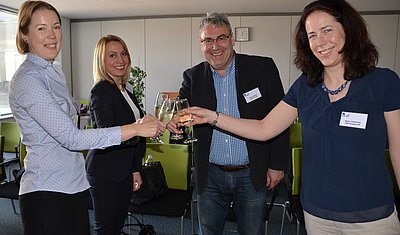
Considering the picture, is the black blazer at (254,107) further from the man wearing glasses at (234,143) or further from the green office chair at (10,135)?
the green office chair at (10,135)

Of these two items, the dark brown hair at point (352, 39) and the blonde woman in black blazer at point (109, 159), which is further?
the blonde woman in black blazer at point (109, 159)

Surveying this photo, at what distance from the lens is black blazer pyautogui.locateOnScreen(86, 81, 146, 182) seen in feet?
7.46

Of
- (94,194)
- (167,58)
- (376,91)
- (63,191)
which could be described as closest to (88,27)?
(167,58)

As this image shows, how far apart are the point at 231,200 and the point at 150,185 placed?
3.07 ft

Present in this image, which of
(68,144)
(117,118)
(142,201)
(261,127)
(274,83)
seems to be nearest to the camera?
(68,144)

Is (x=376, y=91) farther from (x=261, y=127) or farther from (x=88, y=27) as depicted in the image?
(x=88, y=27)

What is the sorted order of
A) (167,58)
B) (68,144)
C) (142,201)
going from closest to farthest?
(68,144), (142,201), (167,58)

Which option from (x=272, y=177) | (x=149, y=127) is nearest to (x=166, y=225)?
(x=272, y=177)

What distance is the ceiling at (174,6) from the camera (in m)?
6.42

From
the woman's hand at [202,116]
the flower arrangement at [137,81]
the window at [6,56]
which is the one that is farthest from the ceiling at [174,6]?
the woman's hand at [202,116]

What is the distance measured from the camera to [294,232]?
3525 millimetres

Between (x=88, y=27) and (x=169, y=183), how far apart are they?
634 centimetres

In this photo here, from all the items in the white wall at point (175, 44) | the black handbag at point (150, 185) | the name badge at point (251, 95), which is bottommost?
the black handbag at point (150, 185)

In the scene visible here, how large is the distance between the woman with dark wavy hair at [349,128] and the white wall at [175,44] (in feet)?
20.8
